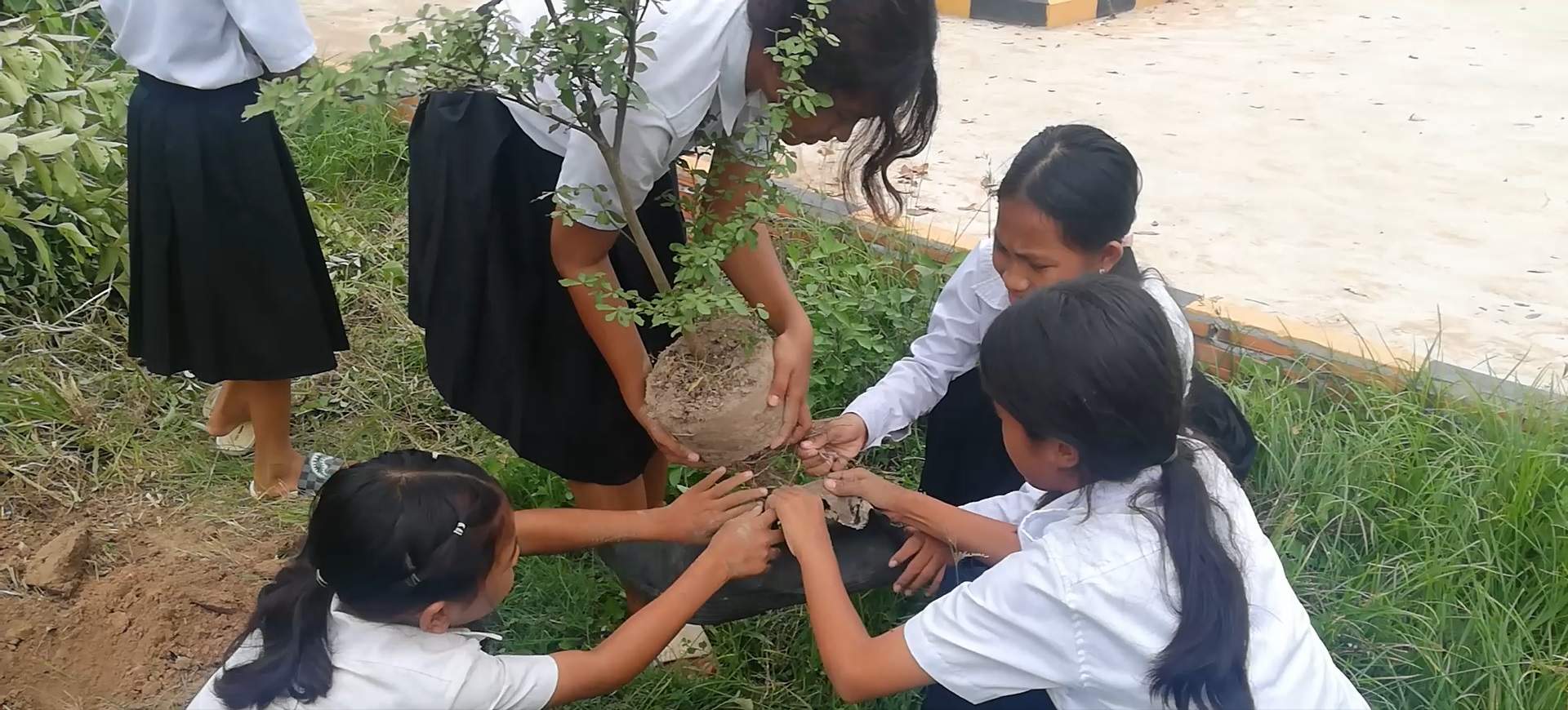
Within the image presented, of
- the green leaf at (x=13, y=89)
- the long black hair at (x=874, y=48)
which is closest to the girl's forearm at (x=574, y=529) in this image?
the long black hair at (x=874, y=48)

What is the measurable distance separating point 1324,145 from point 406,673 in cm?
414

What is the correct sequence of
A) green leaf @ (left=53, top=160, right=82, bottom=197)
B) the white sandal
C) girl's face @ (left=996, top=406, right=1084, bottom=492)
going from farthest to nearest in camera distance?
green leaf @ (left=53, top=160, right=82, bottom=197), the white sandal, girl's face @ (left=996, top=406, right=1084, bottom=492)

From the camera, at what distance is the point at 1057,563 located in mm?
1353

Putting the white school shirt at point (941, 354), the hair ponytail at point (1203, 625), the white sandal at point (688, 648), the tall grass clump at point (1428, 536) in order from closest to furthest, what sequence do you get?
the hair ponytail at point (1203, 625) < the tall grass clump at point (1428, 536) < the white school shirt at point (941, 354) < the white sandal at point (688, 648)

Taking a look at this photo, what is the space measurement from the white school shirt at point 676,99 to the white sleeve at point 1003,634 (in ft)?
2.15

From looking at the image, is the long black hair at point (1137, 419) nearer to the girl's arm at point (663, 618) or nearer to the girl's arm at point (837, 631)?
the girl's arm at point (837, 631)

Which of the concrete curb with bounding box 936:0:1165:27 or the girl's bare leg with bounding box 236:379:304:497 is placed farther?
the concrete curb with bounding box 936:0:1165:27

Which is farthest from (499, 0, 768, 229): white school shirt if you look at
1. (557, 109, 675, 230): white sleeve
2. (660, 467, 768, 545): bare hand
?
(660, 467, 768, 545): bare hand

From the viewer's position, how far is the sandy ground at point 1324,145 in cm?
328

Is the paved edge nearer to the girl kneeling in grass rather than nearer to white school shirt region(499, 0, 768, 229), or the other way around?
white school shirt region(499, 0, 768, 229)

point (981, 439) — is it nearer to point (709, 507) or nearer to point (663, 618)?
point (709, 507)

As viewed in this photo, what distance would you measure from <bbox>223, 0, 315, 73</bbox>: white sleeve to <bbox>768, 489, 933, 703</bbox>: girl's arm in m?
1.38

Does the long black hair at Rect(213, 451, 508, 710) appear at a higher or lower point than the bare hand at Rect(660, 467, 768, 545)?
higher

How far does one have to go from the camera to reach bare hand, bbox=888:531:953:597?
1.84m
